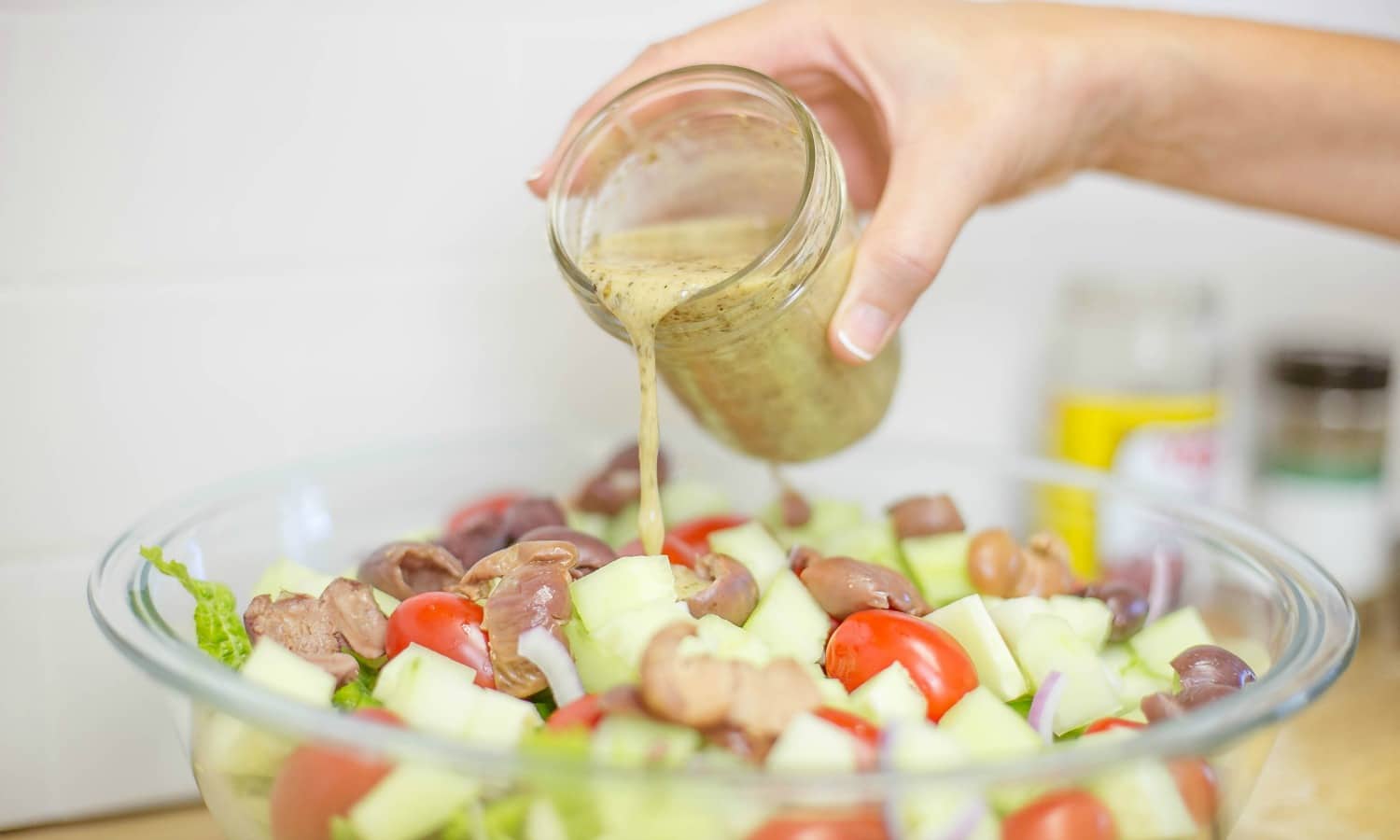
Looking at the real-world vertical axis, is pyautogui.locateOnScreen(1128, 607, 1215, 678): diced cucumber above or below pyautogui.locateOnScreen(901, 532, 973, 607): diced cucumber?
below

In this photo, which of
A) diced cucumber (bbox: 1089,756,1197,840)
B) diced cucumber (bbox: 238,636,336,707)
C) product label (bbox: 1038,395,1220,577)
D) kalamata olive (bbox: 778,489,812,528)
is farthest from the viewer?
product label (bbox: 1038,395,1220,577)

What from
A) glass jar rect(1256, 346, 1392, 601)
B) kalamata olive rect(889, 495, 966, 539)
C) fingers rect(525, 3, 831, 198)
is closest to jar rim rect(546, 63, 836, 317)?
fingers rect(525, 3, 831, 198)

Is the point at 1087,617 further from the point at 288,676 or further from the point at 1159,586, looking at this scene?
the point at 288,676

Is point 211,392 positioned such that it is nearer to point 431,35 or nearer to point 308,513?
point 308,513

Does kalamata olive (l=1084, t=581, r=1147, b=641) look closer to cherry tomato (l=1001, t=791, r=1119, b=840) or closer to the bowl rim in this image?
the bowl rim

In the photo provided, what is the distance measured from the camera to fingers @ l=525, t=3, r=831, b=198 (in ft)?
4.43

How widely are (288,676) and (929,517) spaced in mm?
720

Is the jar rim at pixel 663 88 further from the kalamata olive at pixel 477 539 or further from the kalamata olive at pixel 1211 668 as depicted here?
the kalamata olive at pixel 1211 668

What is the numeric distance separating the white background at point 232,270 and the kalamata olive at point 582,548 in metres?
0.59

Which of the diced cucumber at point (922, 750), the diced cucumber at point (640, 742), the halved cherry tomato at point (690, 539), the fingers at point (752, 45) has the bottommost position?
the halved cherry tomato at point (690, 539)

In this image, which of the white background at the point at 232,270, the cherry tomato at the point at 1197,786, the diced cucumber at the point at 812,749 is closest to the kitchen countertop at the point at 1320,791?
the white background at the point at 232,270

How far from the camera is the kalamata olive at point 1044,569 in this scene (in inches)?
50.3

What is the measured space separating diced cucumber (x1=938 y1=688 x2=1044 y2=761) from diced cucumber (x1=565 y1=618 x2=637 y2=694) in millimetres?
259

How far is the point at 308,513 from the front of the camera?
1457 mm
